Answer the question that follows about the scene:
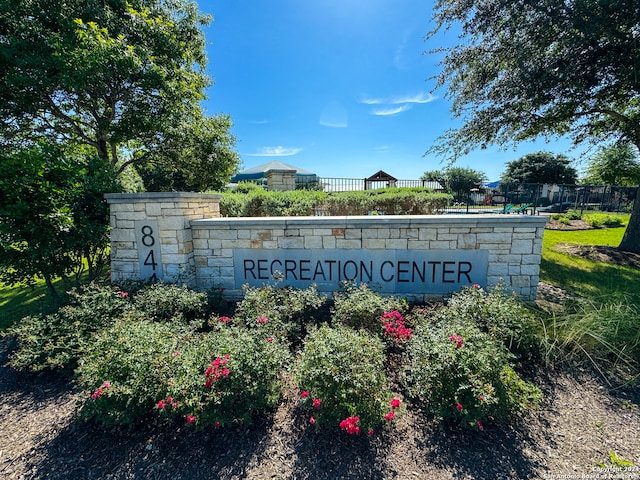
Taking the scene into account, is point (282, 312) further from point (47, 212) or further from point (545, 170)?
point (545, 170)

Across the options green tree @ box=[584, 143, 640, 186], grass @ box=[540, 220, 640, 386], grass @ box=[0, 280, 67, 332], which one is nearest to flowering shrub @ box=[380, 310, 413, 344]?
grass @ box=[540, 220, 640, 386]

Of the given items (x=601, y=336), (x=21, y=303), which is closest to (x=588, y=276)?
(x=601, y=336)

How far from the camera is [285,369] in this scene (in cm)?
304

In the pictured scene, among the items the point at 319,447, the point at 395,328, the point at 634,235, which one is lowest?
the point at 319,447

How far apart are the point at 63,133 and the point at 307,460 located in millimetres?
10565

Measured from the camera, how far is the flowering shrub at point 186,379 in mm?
2195

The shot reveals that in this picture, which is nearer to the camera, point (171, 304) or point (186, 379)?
point (186, 379)

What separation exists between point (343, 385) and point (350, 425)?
0.28m

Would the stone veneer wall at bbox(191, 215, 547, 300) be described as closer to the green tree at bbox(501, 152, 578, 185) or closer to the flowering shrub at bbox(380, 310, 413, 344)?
the flowering shrub at bbox(380, 310, 413, 344)

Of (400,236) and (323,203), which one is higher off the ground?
(323,203)

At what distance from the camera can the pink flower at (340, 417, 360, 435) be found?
1964 millimetres

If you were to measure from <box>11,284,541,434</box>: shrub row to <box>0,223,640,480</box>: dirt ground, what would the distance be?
0.45 ft

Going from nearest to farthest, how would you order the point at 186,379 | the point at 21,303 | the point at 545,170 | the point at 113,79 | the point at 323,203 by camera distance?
the point at 186,379, the point at 21,303, the point at 113,79, the point at 323,203, the point at 545,170

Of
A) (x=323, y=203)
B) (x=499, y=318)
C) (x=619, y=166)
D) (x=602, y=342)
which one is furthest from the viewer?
(x=619, y=166)
